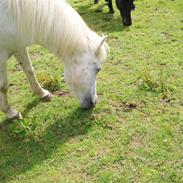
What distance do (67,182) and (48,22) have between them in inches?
64.7

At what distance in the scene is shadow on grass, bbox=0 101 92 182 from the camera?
387cm

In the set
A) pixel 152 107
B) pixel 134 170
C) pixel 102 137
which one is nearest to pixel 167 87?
pixel 152 107

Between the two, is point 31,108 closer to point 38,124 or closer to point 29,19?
point 38,124

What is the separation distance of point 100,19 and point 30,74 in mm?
3536

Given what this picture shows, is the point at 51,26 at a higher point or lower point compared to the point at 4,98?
higher

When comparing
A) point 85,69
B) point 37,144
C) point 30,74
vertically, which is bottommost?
point 37,144

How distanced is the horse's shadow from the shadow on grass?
3.05 metres

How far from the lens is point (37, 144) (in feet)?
13.6

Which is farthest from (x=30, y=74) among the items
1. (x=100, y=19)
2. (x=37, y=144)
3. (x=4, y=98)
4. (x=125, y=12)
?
(x=100, y=19)

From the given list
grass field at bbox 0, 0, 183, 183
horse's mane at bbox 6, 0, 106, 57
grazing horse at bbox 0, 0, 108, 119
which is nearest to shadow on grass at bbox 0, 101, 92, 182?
grass field at bbox 0, 0, 183, 183

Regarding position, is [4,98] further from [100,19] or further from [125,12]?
[100,19]

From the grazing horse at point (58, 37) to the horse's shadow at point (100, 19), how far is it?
3.17m

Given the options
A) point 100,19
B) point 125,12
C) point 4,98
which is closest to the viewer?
point 4,98

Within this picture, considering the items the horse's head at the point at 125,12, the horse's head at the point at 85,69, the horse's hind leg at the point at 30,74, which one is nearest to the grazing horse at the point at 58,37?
the horse's head at the point at 85,69
